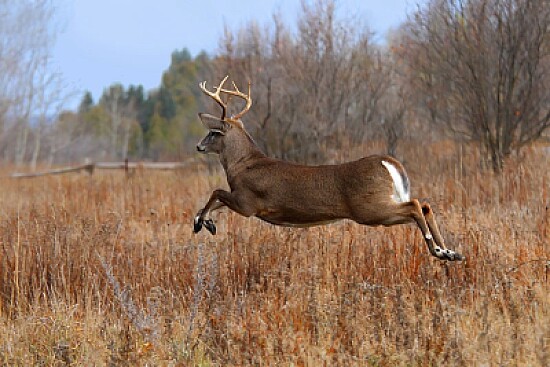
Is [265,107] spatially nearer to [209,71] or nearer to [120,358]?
[209,71]

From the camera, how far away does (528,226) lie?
25.5ft

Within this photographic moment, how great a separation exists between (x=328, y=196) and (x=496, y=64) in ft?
25.3

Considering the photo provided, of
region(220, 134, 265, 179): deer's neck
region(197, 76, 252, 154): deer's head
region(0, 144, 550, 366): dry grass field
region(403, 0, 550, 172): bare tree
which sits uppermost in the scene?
region(403, 0, 550, 172): bare tree

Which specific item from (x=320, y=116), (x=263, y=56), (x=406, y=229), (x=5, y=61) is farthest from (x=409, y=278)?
(x=5, y=61)

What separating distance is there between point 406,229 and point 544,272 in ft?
4.91

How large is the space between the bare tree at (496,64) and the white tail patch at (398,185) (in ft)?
22.5

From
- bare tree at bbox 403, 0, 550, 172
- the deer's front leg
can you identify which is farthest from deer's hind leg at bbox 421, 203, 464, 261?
bare tree at bbox 403, 0, 550, 172

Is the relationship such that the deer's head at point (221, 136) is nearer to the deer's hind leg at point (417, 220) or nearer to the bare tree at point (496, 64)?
the deer's hind leg at point (417, 220)

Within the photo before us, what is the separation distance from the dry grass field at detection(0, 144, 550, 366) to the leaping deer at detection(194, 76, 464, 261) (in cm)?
44

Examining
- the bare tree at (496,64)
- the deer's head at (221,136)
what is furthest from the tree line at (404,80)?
the deer's head at (221,136)

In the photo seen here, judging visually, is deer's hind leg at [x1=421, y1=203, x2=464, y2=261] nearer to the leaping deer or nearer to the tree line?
the leaping deer

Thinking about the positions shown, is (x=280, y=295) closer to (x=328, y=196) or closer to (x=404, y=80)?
(x=328, y=196)

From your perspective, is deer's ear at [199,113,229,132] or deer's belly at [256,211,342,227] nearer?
deer's belly at [256,211,342,227]

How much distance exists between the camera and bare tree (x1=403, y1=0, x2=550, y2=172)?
490 inches
